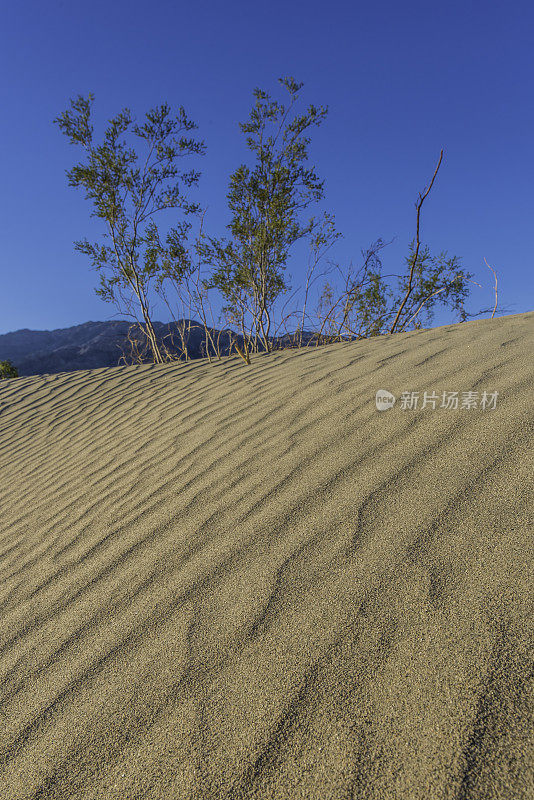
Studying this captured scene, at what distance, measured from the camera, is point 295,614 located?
1.08 meters

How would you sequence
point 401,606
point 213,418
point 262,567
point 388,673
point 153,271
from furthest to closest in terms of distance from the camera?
point 153,271, point 213,418, point 262,567, point 401,606, point 388,673

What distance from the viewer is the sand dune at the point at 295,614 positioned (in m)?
0.78

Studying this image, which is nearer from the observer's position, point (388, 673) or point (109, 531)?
point (388, 673)

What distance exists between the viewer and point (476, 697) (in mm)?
786

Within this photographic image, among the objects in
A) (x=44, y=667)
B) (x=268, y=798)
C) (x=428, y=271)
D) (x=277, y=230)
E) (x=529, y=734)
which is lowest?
(x=44, y=667)

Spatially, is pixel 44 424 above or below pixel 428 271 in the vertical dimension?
below

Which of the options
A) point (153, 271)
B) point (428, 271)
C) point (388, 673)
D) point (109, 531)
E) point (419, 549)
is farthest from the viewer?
point (153, 271)

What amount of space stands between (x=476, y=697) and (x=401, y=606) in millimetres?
239

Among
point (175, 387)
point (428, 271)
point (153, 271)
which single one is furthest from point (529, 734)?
point (153, 271)

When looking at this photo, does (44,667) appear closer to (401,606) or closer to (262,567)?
(262,567)

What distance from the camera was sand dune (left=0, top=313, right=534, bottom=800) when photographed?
0.78 metres

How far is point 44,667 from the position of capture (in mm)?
1194

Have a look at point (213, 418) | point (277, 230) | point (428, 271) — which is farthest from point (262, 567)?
point (277, 230)

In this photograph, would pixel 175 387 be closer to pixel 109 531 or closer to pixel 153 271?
pixel 109 531
